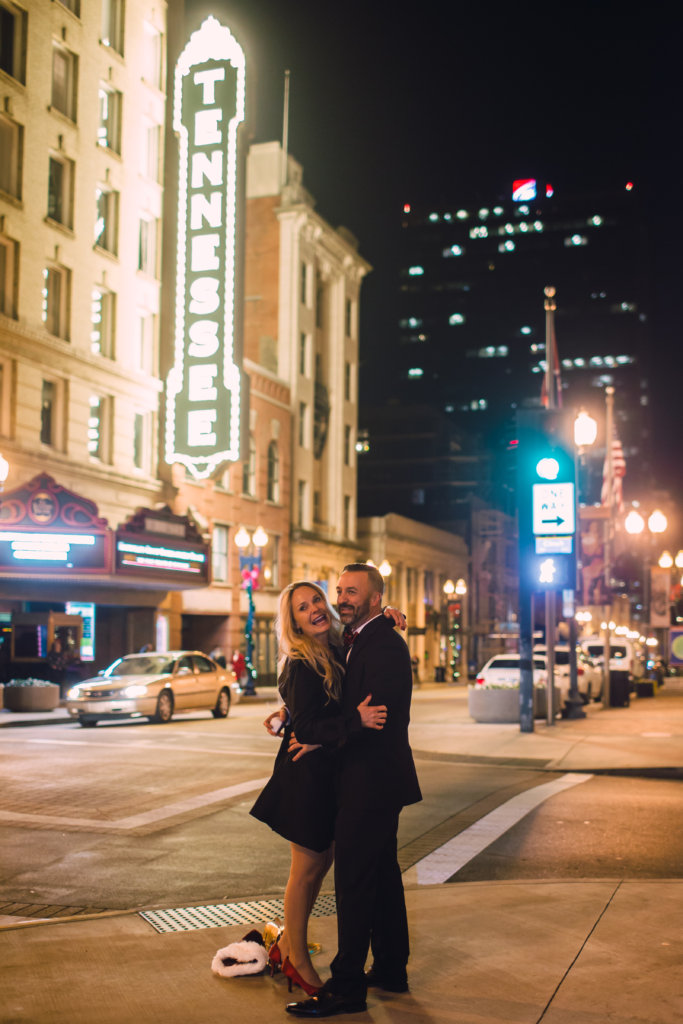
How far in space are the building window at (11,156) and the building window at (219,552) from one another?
50.9 feet

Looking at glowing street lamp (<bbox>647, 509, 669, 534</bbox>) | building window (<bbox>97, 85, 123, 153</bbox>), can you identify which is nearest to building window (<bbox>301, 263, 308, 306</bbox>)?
building window (<bbox>97, 85, 123, 153</bbox>)

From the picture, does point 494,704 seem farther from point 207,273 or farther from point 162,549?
point 207,273

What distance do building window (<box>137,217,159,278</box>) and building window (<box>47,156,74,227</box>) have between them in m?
4.11

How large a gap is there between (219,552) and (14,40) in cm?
1977

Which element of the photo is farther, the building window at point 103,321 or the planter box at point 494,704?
the building window at point 103,321

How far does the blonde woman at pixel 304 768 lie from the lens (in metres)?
5.16

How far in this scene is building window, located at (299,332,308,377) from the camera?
173ft

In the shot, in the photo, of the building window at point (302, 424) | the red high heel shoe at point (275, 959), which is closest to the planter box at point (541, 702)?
the red high heel shoe at point (275, 959)

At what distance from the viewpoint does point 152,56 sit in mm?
39156

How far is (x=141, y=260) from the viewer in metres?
38.5

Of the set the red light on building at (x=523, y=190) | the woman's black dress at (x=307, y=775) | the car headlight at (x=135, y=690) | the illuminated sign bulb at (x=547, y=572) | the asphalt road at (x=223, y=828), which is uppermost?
the red light on building at (x=523, y=190)

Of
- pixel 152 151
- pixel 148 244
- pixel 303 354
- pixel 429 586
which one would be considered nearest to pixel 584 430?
pixel 148 244

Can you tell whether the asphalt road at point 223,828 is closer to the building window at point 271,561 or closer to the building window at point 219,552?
the building window at point 219,552

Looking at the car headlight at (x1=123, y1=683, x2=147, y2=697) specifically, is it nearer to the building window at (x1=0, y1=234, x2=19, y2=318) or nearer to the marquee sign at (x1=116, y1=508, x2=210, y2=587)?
the marquee sign at (x1=116, y1=508, x2=210, y2=587)
